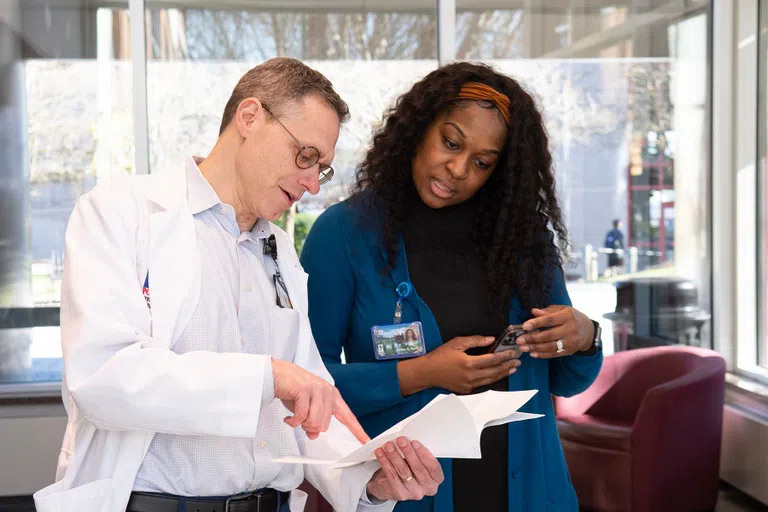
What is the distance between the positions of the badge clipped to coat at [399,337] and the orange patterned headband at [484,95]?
0.50 meters

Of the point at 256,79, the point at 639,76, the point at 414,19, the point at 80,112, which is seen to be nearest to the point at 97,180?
the point at 80,112

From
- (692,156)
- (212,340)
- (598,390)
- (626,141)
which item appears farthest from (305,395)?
(692,156)

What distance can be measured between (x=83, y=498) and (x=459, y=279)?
1.08 metres

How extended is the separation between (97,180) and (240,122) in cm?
427

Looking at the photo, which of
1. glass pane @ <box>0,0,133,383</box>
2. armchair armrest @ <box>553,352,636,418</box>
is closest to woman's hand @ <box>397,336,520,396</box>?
armchair armrest @ <box>553,352,636,418</box>

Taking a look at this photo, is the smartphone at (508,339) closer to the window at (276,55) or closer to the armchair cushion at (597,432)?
the armchair cushion at (597,432)

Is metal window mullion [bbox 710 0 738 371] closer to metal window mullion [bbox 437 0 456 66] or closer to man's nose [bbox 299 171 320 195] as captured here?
metal window mullion [bbox 437 0 456 66]

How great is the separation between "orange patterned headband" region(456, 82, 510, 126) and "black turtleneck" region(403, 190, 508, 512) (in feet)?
0.93

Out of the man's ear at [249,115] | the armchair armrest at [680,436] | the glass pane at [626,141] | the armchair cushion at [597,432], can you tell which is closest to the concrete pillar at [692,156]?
the glass pane at [626,141]

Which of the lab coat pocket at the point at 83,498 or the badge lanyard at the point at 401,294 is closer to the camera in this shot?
the lab coat pocket at the point at 83,498

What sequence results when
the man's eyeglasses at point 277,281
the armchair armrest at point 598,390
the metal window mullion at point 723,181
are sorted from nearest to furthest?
the man's eyeglasses at point 277,281 < the armchair armrest at point 598,390 < the metal window mullion at point 723,181

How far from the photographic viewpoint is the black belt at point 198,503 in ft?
4.78

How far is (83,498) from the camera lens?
4.64 ft

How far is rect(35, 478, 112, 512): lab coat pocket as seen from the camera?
4.64ft
